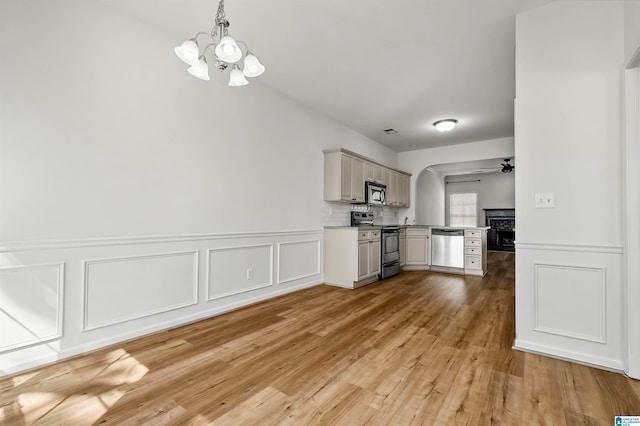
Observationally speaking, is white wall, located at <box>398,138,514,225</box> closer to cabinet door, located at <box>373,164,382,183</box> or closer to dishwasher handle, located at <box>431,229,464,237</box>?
dishwasher handle, located at <box>431,229,464,237</box>

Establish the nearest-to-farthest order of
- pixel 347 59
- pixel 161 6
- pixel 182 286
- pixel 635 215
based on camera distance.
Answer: pixel 635 215
pixel 161 6
pixel 182 286
pixel 347 59

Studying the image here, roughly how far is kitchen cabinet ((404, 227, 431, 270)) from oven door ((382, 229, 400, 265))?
0.61 meters

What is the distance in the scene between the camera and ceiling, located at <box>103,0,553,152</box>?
2.42 m

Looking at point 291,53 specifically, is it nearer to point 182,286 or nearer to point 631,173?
point 182,286

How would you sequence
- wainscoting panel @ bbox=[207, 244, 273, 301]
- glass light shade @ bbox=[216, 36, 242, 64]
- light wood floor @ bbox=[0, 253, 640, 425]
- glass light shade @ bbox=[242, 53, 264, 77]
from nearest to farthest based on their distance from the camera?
light wood floor @ bbox=[0, 253, 640, 425], glass light shade @ bbox=[216, 36, 242, 64], glass light shade @ bbox=[242, 53, 264, 77], wainscoting panel @ bbox=[207, 244, 273, 301]

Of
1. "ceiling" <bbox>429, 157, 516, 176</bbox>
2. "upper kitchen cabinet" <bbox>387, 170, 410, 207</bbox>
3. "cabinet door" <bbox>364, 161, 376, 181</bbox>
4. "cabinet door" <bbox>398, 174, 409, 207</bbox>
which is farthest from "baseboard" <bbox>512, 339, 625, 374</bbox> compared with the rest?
"ceiling" <bbox>429, 157, 516, 176</bbox>

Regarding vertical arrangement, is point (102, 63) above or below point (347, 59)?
below

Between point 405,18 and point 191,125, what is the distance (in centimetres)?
225

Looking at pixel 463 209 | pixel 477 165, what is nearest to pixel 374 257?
pixel 477 165

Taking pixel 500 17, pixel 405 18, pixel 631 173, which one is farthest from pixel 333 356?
pixel 500 17

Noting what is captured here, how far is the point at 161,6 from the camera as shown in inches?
95.7

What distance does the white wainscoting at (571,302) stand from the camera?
2090 millimetres

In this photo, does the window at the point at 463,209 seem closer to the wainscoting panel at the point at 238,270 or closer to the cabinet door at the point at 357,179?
the cabinet door at the point at 357,179

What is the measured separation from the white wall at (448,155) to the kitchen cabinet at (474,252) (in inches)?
61.9
